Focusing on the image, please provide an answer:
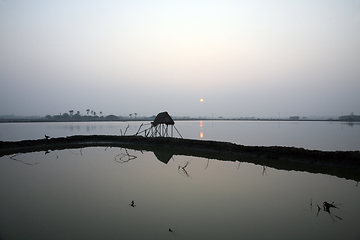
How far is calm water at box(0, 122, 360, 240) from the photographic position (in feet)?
13.8

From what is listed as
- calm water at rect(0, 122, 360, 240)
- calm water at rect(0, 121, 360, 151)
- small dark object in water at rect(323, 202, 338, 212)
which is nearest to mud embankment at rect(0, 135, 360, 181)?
calm water at rect(0, 122, 360, 240)

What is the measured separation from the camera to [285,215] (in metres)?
4.93

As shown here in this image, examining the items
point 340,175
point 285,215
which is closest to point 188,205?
point 285,215

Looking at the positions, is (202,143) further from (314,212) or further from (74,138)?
(74,138)

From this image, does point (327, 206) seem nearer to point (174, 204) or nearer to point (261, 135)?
point (174, 204)

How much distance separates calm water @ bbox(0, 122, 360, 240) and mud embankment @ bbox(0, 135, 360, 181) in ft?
5.33

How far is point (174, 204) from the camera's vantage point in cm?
552

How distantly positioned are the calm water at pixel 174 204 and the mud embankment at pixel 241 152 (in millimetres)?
1626

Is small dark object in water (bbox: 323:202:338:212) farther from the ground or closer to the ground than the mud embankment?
closer to the ground

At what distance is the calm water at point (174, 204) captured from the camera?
4215mm

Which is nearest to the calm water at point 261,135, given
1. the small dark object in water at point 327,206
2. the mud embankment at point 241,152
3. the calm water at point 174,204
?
the mud embankment at point 241,152

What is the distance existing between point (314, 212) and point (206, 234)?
2.91m

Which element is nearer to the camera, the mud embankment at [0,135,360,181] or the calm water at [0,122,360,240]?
the calm water at [0,122,360,240]

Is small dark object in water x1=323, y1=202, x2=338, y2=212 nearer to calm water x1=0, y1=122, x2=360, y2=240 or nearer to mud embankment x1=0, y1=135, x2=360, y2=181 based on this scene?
calm water x1=0, y1=122, x2=360, y2=240
